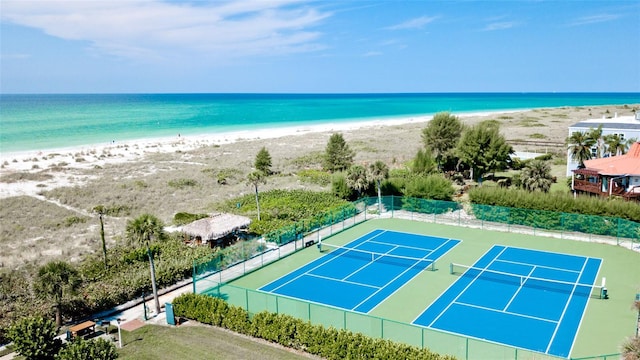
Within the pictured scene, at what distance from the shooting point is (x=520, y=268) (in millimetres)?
27031

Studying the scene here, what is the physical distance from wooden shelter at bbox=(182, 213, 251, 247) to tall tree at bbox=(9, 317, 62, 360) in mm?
13508

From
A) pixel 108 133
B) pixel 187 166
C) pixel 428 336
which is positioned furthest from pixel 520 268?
pixel 108 133

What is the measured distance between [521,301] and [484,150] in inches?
948

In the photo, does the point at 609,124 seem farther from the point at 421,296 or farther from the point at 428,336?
the point at 428,336

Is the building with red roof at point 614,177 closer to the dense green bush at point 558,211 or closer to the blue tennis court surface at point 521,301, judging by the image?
the dense green bush at point 558,211

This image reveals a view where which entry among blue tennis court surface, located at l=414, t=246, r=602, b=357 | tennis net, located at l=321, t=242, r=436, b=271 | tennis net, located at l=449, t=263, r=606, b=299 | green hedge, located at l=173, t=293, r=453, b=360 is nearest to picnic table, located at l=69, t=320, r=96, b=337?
green hedge, located at l=173, t=293, r=453, b=360

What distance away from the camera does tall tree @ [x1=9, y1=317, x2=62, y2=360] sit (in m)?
15.4

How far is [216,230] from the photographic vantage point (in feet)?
97.2

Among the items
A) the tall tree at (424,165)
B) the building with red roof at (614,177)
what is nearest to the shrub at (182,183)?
the tall tree at (424,165)

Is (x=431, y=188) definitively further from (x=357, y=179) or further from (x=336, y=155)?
(x=336, y=155)

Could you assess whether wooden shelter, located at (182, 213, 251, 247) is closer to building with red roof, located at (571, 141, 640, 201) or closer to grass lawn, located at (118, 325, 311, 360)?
grass lawn, located at (118, 325, 311, 360)

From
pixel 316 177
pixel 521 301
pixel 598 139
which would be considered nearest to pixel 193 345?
pixel 521 301

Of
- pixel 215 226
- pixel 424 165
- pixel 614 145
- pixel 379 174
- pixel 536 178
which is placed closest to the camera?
pixel 215 226

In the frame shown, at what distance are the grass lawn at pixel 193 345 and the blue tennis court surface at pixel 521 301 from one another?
6645mm
